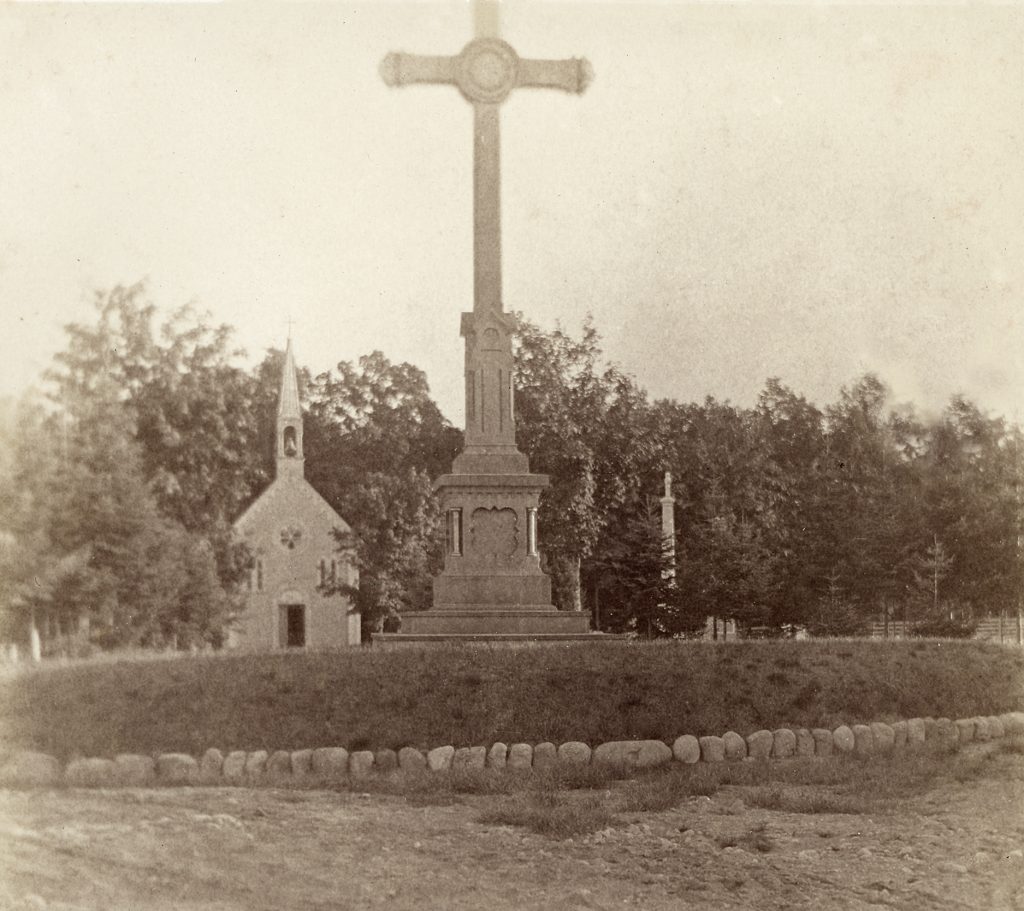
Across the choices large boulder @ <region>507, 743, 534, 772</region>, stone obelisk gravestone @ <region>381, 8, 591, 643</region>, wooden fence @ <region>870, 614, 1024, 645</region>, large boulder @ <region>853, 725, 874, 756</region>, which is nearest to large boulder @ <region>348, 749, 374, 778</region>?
large boulder @ <region>507, 743, 534, 772</region>

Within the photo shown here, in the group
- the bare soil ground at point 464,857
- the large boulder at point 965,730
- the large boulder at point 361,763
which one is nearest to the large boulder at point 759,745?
the bare soil ground at point 464,857

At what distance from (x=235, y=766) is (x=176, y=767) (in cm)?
50

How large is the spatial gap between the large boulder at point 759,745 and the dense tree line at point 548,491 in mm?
7075

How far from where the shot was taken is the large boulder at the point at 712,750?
10.7 m

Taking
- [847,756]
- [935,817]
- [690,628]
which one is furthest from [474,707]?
[690,628]

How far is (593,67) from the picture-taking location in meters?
15.6

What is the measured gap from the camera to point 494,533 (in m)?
16.3

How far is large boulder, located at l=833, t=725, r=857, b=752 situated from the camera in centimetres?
1123

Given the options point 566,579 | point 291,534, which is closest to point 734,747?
point 566,579

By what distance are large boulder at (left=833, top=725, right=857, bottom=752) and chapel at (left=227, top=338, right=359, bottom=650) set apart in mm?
20732

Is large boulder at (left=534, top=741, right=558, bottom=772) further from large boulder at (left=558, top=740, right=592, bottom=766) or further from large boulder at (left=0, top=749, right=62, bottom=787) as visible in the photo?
large boulder at (left=0, top=749, right=62, bottom=787)

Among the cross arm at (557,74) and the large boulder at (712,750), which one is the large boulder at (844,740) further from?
the cross arm at (557,74)

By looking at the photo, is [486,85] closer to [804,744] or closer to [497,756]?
[497,756]

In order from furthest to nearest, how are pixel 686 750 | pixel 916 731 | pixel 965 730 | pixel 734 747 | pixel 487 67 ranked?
pixel 487 67 < pixel 965 730 < pixel 916 731 < pixel 734 747 < pixel 686 750
